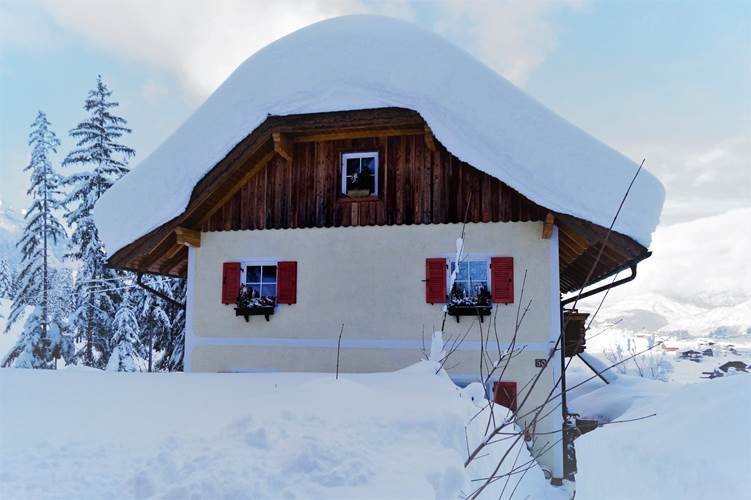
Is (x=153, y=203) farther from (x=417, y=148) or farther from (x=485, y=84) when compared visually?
(x=485, y=84)

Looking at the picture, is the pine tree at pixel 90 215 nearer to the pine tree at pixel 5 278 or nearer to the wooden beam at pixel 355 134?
the wooden beam at pixel 355 134

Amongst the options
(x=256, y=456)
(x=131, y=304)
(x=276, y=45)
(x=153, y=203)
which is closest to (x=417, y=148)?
(x=276, y=45)

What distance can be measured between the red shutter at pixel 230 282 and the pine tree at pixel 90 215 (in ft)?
36.2

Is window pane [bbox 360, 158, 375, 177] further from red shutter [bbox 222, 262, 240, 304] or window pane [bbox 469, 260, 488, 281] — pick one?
red shutter [bbox 222, 262, 240, 304]

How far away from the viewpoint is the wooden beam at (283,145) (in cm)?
916

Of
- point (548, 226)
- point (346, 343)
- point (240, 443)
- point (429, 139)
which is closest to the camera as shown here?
point (240, 443)

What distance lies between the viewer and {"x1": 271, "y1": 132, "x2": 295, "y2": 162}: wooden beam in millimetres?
9164

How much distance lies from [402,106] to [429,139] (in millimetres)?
718

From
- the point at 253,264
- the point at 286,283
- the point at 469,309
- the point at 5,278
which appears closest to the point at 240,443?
the point at 469,309

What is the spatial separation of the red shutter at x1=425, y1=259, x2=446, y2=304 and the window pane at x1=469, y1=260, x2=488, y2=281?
0.46 meters

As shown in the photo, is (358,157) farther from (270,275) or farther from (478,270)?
(478,270)

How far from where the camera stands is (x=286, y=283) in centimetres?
945

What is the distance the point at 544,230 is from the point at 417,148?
8.23 ft

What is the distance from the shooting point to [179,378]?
208 inches
